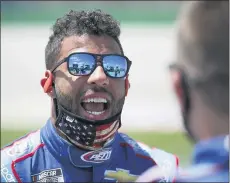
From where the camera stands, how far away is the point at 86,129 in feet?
10.2

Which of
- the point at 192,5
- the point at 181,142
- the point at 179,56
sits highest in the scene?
the point at 192,5

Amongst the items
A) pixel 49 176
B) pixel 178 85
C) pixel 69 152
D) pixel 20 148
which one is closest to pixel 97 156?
pixel 69 152

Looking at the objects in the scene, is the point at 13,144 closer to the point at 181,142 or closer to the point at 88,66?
the point at 88,66

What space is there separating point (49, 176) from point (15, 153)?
22cm

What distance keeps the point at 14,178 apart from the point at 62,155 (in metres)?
0.29

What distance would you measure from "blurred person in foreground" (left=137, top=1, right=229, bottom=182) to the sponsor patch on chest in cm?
143

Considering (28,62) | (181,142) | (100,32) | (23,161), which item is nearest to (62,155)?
(23,161)

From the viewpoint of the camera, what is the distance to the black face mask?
312 cm

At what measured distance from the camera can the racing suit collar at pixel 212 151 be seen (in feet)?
5.86

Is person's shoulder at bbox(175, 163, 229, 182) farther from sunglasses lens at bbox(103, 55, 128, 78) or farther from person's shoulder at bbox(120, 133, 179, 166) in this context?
person's shoulder at bbox(120, 133, 179, 166)

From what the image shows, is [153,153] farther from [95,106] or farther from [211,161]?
[211,161]

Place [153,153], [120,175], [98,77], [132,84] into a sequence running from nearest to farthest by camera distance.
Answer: [98,77], [120,175], [153,153], [132,84]

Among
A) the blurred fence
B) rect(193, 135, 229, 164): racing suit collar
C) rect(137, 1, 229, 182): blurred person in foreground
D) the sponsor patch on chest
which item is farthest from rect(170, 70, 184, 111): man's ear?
the blurred fence

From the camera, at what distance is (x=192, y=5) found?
187 centimetres
